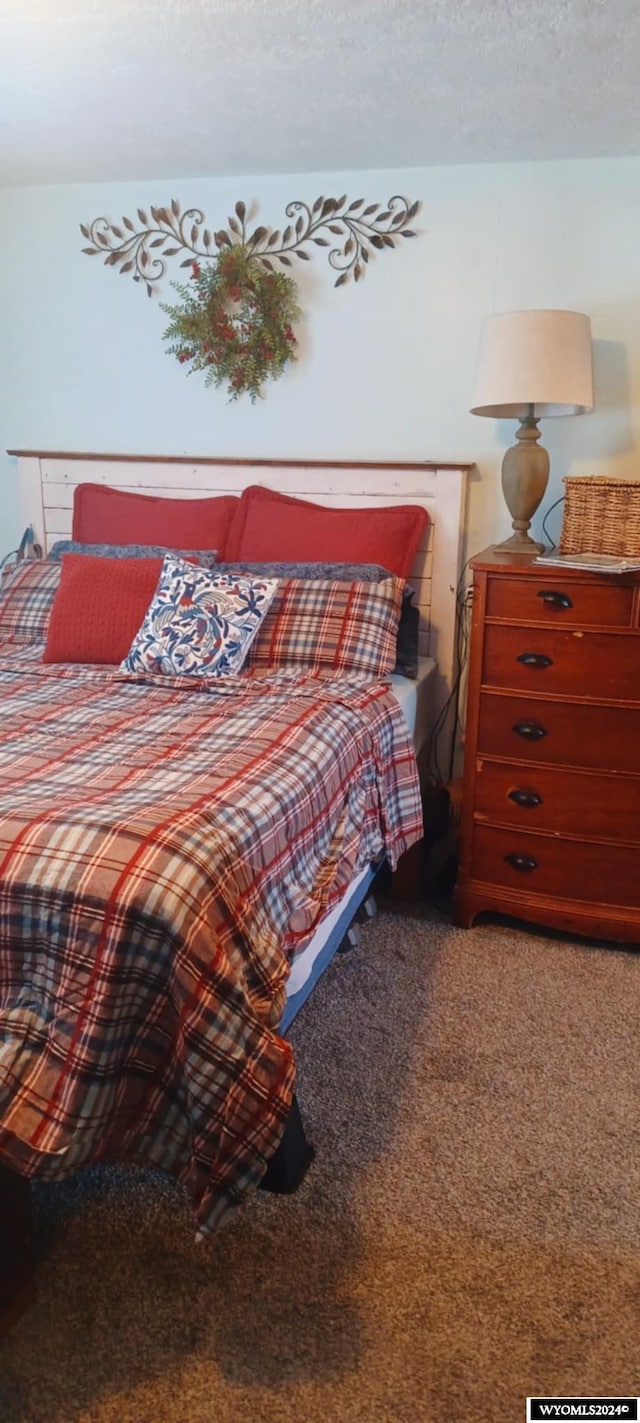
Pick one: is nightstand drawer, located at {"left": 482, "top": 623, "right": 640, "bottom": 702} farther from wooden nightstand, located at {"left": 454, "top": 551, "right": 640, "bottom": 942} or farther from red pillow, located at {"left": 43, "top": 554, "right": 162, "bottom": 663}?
red pillow, located at {"left": 43, "top": 554, "right": 162, "bottom": 663}

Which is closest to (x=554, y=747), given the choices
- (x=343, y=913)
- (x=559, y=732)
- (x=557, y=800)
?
(x=559, y=732)

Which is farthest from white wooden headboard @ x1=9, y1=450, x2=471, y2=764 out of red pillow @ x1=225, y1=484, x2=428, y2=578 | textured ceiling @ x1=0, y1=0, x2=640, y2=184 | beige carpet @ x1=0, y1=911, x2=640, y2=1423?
beige carpet @ x1=0, y1=911, x2=640, y2=1423

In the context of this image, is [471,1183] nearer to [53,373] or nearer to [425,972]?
[425,972]

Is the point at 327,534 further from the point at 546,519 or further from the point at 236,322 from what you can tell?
the point at 236,322

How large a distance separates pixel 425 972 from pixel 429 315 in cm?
190

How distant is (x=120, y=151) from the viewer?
2635mm

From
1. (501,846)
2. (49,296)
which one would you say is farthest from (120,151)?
A: (501,846)

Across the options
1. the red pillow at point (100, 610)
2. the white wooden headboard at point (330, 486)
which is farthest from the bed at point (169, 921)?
the white wooden headboard at point (330, 486)

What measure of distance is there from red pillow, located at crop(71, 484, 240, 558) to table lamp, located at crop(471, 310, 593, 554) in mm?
891

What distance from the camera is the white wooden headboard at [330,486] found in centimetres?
280

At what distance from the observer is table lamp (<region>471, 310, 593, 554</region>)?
2328 millimetres

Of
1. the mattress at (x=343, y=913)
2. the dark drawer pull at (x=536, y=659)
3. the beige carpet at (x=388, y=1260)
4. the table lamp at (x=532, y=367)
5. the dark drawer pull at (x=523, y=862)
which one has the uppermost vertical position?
the table lamp at (x=532, y=367)

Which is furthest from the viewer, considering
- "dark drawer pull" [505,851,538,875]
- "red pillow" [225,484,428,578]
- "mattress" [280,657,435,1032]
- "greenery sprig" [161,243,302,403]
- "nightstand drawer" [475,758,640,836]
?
"greenery sprig" [161,243,302,403]

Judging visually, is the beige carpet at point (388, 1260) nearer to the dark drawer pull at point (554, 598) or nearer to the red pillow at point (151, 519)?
the dark drawer pull at point (554, 598)
